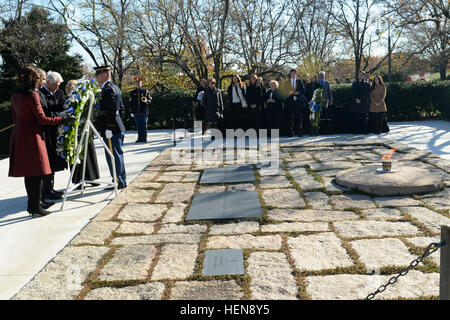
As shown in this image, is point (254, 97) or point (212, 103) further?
point (254, 97)

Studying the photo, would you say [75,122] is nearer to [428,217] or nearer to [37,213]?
[37,213]

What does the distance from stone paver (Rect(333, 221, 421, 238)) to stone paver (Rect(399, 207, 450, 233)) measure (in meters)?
0.17

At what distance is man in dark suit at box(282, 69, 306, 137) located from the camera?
1138 centimetres

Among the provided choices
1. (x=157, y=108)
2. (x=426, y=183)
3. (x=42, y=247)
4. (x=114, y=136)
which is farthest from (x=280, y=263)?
(x=157, y=108)

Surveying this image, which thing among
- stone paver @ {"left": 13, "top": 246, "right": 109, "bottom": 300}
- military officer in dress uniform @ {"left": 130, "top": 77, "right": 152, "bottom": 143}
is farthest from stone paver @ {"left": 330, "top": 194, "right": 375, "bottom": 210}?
military officer in dress uniform @ {"left": 130, "top": 77, "right": 152, "bottom": 143}

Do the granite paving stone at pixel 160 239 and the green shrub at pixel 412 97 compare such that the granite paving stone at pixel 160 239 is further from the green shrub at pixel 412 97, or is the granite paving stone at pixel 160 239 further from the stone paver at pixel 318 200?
the green shrub at pixel 412 97

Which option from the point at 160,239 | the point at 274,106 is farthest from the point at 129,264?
the point at 274,106

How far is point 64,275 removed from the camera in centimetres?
323

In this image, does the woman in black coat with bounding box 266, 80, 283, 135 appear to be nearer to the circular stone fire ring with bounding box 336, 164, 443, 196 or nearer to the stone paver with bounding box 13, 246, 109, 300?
the circular stone fire ring with bounding box 336, 164, 443, 196

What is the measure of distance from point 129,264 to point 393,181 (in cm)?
363

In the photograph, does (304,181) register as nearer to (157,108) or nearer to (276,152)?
(276,152)

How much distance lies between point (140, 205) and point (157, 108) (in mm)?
11213

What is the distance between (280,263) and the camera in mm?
3320
